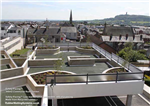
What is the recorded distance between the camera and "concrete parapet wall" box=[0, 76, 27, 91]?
9.17m

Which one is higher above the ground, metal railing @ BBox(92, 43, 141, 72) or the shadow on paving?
metal railing @ BBox(92, 43, 141, 72)

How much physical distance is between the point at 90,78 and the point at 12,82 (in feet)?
18.0

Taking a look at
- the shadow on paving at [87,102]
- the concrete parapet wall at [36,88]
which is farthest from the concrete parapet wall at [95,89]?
the shadow on paving at [87,102]

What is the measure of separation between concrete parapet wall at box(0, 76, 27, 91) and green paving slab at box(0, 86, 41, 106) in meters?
0.36

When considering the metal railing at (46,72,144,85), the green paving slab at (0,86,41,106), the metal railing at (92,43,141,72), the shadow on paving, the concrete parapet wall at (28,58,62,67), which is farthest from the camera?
the concrete parapet wall at (28,58,62,67)

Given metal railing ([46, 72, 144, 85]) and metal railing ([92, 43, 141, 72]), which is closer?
metal railing ([46, 72, 144, 85])

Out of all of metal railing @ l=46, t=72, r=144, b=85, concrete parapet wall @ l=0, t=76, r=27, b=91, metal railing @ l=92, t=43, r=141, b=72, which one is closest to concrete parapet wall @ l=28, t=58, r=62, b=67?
concrete parapet wall @ l=0, t=76, r=27, b=91

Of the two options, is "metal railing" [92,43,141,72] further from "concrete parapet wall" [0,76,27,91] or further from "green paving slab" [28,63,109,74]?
A: "concrete parapet wall" [0,76,27,91]

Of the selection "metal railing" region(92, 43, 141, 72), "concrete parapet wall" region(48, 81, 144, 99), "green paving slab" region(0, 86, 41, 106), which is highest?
"metal railing" region(92, 43, 141, 72)

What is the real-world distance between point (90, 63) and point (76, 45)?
8.68 metres

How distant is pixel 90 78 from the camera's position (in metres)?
8.96

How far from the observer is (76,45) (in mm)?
22938

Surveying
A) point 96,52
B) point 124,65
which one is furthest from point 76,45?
point 124,65

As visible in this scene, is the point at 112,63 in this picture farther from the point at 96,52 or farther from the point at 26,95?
the point at 26,95
